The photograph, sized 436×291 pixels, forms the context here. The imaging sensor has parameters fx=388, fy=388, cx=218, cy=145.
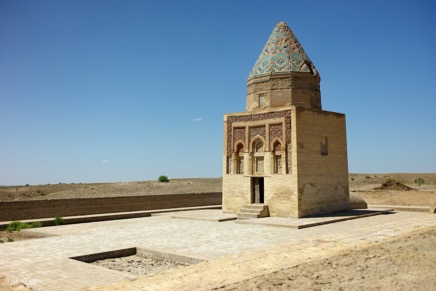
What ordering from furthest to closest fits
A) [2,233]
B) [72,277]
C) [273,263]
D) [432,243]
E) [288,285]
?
1. [2,233]
2. [432,243]
3. [273,263]
4. [72,277]
5. [288,285]

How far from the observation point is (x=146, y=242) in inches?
399

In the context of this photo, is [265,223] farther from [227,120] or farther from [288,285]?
[288,285]

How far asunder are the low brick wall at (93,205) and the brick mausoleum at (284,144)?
4.48 metres

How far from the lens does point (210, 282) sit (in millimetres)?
5922

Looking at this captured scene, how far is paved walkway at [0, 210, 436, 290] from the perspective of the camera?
665 centimetres

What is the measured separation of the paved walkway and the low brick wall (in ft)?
8.39

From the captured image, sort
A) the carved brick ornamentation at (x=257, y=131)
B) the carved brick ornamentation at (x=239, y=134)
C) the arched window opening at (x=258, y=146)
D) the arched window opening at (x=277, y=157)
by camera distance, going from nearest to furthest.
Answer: the arched window opening at (x=277, y=157) → the carved brick ornamentation at (x=257, y=131) → the arched window opening at (x=258, y=146) → the carved brick ornamentation at (x=239, y=134)

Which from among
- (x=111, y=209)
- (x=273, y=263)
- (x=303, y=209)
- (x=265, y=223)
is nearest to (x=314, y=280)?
(x=273, y=263)

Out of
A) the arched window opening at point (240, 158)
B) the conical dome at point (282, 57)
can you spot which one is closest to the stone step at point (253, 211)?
the arched window opening at point (240, 158)

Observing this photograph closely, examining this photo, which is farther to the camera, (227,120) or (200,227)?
(227,120)

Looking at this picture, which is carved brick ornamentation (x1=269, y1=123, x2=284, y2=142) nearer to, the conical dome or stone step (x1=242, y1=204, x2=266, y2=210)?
the conical dome

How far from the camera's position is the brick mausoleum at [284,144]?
1485cm

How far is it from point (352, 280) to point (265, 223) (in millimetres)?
7334

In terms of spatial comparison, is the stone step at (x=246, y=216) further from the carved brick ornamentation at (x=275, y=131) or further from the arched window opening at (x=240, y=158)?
the carved brick ornamentation at (x=275, y=131)
